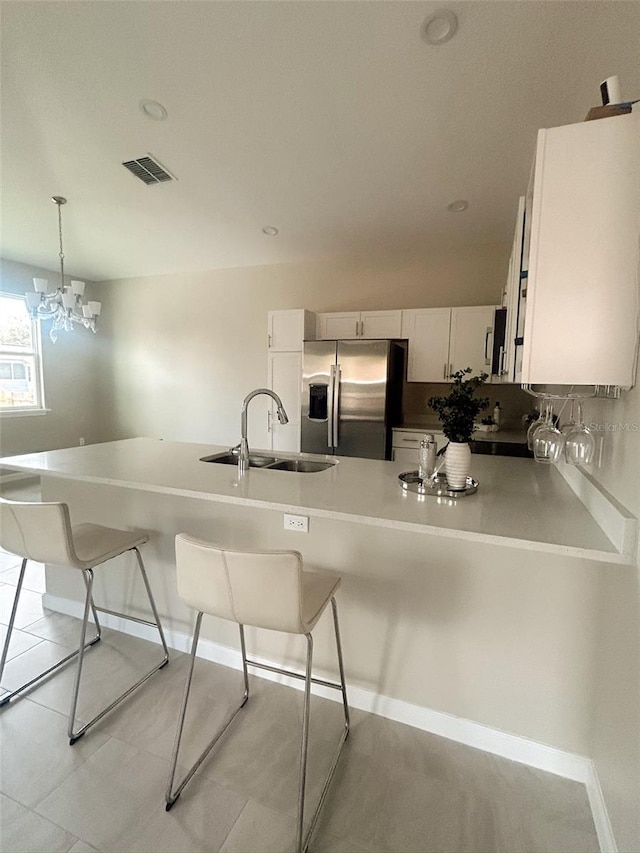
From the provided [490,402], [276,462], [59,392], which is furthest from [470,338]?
[59,392]

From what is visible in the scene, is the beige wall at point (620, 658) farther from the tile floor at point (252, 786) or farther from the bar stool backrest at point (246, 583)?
the bar stool backrest at point (246, 583)

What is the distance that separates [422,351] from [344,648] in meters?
2.91

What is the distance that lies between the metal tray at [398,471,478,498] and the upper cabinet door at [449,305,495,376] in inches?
93.4

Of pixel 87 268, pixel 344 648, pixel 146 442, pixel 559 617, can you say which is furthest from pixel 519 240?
pixel 87 268

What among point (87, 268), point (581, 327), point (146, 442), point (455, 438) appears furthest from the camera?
point (87, 268)

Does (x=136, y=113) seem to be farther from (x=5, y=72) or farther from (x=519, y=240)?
(x=519, y=240)

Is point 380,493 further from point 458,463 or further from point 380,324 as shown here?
point 380,324

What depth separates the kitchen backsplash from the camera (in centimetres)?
389

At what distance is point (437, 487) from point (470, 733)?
97 centimetres

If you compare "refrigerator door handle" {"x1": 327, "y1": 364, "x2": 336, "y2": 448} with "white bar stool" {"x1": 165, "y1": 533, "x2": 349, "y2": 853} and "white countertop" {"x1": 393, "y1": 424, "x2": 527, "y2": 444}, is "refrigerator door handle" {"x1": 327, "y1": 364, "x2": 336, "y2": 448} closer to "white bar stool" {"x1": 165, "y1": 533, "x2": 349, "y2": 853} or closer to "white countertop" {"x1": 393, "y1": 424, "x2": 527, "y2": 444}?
"white countertop" {"x1": 393, "y1": 424, "x2": 527, "y2": 444}

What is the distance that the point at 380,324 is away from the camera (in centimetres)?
399

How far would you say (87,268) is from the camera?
5.37 m

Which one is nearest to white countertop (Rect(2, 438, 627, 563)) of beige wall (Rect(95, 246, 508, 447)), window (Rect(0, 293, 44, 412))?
beige wall (Rect(95, 246, 508, 447))

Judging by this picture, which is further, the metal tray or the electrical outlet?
the electrical outlet
